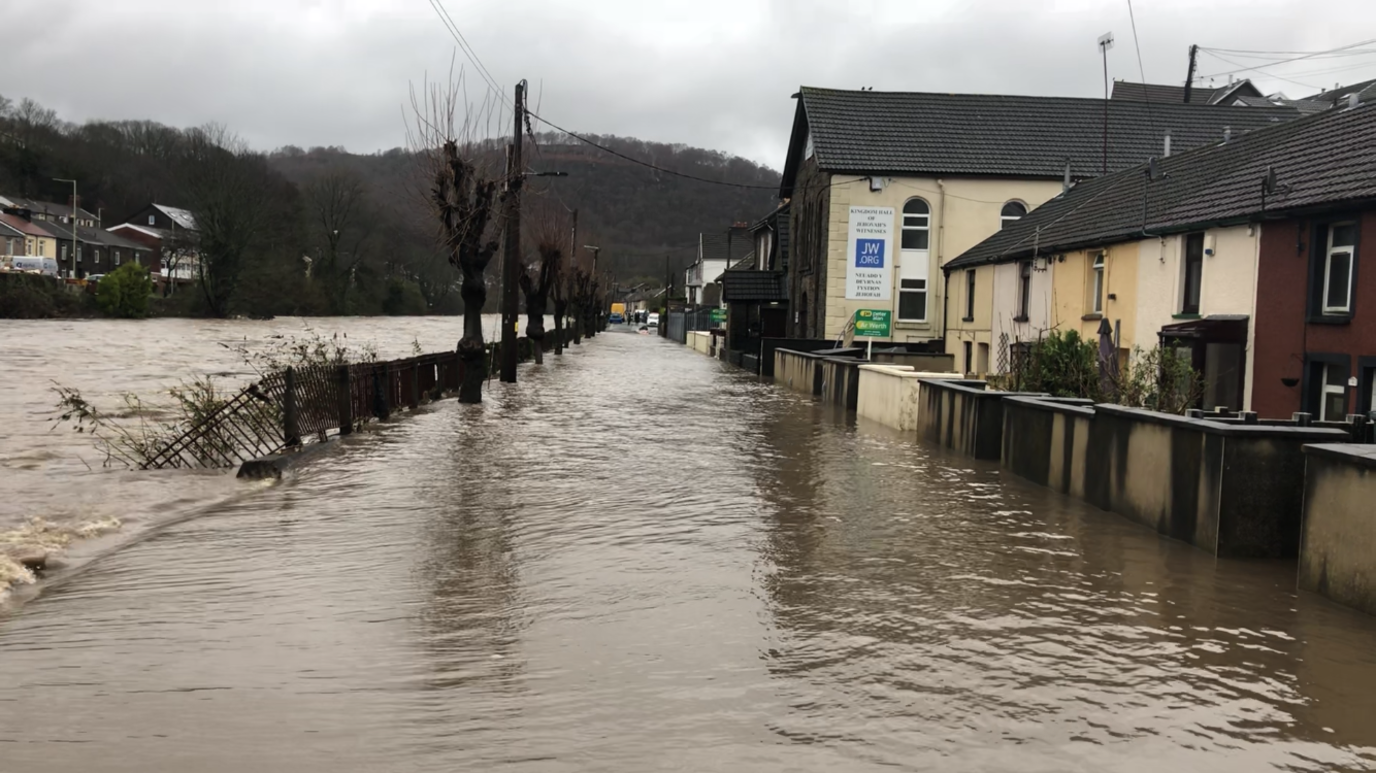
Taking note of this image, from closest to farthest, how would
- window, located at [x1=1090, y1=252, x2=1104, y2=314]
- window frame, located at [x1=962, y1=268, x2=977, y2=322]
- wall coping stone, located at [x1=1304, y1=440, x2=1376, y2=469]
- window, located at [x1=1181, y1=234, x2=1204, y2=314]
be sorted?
wall coping stone, located at [x1=1304, y1=440, x2=1376, y2=469] → window, located at [x1=1181, y1=234, x2=1204, y2=314] → window, located at [x1=1090, y1=252, x2=1104, y2=314] → window frame, located at [x1=962, y1=268, x2=977, y2=322]

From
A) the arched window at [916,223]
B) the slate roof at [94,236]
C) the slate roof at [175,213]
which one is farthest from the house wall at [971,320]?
the slate roof at [94,236]

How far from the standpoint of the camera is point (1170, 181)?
24938 mm

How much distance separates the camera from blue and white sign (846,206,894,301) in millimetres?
38719

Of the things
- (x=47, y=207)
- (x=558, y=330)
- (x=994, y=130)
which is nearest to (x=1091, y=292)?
(x=994, y=130)

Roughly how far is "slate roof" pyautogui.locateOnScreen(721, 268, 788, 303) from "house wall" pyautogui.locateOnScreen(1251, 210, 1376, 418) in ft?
107

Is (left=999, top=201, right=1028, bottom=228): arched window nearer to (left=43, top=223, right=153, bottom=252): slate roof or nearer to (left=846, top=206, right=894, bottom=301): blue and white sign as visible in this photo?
(left=846, top=206, right=894, bottom=301): blue and white sign

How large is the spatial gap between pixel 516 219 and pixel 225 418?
16362mm

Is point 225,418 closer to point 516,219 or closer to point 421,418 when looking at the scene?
point 421,418

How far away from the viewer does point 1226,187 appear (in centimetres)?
1922

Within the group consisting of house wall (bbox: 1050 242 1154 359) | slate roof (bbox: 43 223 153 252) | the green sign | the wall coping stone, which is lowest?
the wall coping stone

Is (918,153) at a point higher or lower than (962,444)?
higher

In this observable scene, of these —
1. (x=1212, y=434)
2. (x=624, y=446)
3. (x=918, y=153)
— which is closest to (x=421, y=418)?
A: (x=624, y=446)

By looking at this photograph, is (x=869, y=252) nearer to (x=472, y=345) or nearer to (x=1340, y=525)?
(x=472, y=345)

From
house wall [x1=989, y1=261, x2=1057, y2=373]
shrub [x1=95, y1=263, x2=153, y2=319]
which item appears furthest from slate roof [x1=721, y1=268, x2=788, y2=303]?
shrub [x1=95, y1=263, x2=153, y2=319]
